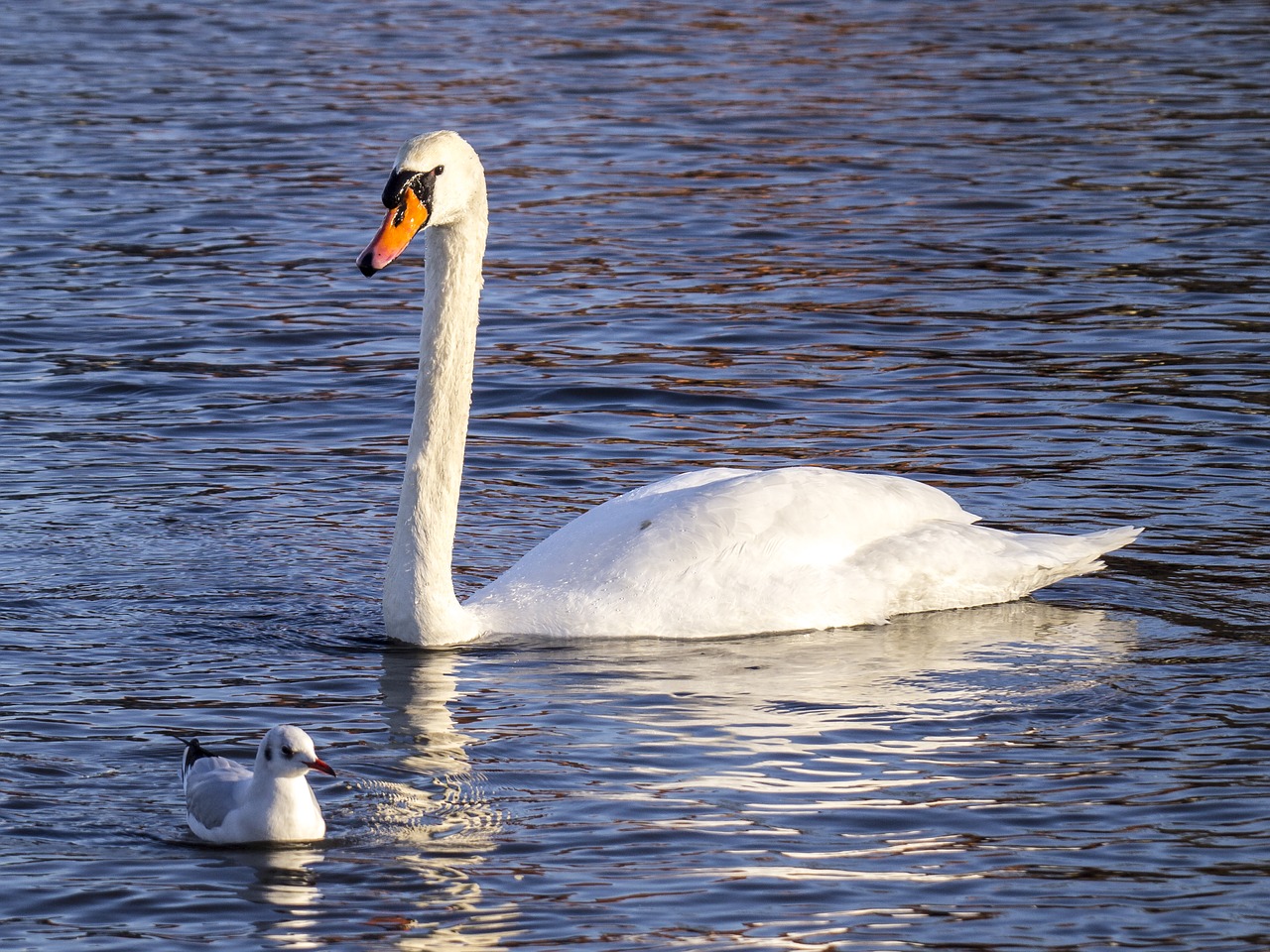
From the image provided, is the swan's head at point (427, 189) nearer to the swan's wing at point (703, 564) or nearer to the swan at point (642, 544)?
the swan at point (642, 544)

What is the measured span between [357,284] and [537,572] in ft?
27.3

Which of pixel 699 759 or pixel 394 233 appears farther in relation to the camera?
pixel 394 233

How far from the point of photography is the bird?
7.04 meters

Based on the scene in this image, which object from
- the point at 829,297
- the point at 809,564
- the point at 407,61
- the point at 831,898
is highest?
the point at 407,61

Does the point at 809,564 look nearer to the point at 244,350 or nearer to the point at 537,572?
the point at 537,572

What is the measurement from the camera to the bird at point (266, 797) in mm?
7039

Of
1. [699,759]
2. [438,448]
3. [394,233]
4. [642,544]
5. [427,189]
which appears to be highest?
[427,189]

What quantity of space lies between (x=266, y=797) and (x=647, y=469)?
18.1 feet

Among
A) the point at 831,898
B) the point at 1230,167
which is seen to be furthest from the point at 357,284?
the point at 831,898

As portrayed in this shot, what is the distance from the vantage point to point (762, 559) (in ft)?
31.3

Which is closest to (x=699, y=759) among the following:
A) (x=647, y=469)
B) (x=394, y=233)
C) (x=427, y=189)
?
(x=394, y=233)

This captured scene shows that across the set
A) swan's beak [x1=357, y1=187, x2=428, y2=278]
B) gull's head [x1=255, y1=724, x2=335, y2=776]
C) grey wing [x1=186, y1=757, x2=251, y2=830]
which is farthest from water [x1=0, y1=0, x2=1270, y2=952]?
swan's beak [x1=357, y1=187, x2=428, y2=278]

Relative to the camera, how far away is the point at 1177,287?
16094 mm

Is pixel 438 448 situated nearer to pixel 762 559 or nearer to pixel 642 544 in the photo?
pixel 642 544
